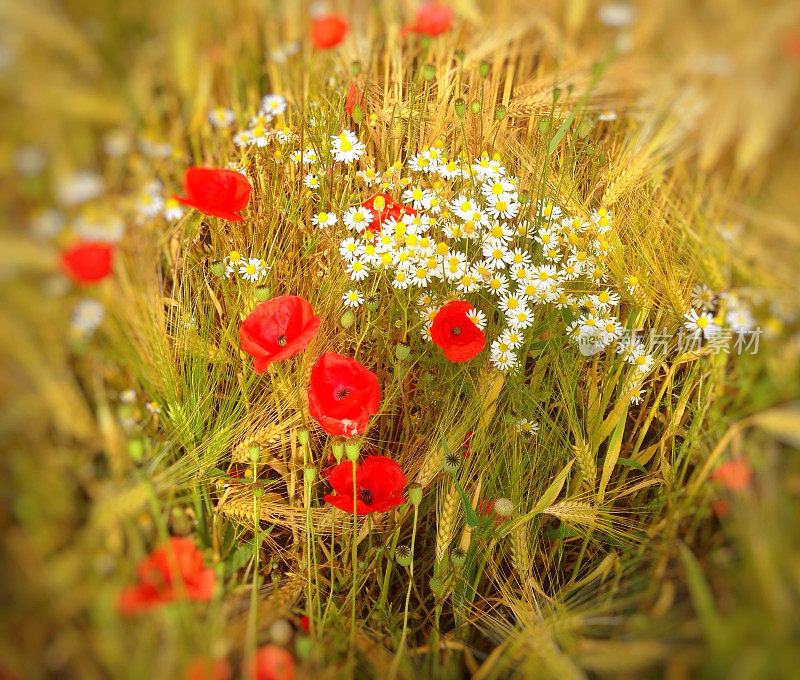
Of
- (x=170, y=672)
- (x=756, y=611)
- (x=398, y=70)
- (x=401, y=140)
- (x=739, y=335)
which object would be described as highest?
(x=398, y=70)

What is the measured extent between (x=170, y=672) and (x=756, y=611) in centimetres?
44

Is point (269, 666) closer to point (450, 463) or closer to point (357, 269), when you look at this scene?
point (450, 463)

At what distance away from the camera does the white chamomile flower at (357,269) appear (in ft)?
3.00

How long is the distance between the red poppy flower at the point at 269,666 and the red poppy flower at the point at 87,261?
35 centimetres

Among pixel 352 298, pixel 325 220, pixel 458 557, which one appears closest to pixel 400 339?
pixel 352 298

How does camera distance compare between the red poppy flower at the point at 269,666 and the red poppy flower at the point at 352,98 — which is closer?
the red poppy flower at the point at 269,666

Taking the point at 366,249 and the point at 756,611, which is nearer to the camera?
the point at 756,611

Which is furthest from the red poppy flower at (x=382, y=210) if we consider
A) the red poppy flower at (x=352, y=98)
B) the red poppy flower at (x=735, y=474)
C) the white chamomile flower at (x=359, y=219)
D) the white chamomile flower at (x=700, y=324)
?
the red poppy flower at (x=735, y=474)

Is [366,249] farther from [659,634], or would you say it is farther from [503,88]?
[659,634]

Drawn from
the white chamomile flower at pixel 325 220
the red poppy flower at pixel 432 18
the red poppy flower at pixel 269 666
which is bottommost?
the red poppy flower at pixel 269 666

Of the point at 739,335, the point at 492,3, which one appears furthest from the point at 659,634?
the point at 492,3

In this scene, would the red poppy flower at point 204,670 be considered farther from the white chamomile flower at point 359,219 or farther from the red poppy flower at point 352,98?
the red poppy flower at point 352,98

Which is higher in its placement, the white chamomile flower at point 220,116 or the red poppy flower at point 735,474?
the white chamomile flower at point 220,116

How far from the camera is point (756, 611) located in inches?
18.2
